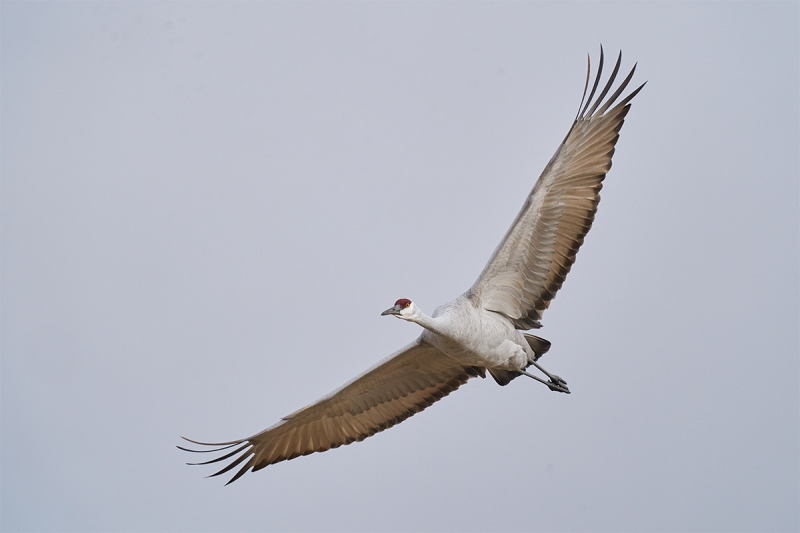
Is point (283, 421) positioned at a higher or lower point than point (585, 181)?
lower

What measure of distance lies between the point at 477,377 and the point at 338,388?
2201 millimetres

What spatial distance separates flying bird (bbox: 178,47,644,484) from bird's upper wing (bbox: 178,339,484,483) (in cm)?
2

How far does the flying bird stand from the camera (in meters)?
17.5

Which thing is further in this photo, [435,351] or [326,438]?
[326,438]

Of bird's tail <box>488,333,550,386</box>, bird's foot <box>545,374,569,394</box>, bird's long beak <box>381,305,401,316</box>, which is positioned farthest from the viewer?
bird's foot <box>545,374,569,394</box>

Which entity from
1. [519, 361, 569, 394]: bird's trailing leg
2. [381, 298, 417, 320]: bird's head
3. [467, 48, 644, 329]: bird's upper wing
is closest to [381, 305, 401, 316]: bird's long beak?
[381, 298, 417, 320]: bird's head

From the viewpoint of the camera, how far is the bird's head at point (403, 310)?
1669 cm

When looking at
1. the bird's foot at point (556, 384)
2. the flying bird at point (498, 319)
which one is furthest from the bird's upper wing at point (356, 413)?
the bird's foot at point (556, 384)

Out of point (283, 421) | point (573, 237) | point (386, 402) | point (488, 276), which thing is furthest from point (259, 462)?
point (573, 237)

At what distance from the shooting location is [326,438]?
19172 millimetres

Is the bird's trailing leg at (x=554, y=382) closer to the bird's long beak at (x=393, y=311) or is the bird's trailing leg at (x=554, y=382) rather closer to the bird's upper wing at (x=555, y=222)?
the bird's upper wing at (x=555, y=222)

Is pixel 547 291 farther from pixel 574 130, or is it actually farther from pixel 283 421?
pixel 283 421

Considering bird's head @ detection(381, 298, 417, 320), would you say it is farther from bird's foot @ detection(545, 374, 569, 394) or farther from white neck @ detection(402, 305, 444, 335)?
bird's foot @ detection(545, 374, 569, 394)

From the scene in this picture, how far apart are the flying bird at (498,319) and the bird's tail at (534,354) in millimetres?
15
